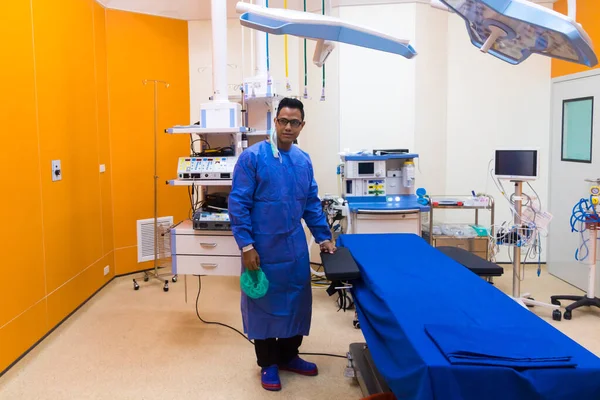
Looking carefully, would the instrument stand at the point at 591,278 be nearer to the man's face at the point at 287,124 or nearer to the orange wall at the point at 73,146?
the man's face at the point at 287,124

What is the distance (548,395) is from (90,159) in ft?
13.0

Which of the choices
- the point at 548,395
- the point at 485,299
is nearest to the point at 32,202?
the point at 485,299

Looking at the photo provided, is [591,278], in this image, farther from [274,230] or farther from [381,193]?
[274,230]

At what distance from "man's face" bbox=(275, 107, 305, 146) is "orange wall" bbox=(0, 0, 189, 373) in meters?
1.72

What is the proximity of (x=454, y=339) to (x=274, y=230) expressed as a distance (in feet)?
4.23

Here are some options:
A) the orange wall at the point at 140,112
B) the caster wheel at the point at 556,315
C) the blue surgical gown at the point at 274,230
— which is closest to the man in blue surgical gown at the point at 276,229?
the blue surgical gown at the point at 274,230

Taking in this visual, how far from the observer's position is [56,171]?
3.47m

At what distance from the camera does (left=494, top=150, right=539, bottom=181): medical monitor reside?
11.7 ft

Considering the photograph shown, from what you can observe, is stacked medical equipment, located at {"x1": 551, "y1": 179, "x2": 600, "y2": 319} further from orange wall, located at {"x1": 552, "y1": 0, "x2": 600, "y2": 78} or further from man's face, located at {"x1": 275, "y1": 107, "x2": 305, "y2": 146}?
man's face, located at {"x1": 275, "y1": 107, "x2": 305, "y2": 146}

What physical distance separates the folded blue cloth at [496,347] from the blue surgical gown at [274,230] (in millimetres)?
1147

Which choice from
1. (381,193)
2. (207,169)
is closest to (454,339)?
(207,169)

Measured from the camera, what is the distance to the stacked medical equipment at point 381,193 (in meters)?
3.94

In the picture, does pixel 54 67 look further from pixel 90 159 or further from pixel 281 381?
A: pixel 281 381

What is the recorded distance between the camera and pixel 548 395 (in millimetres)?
1288
